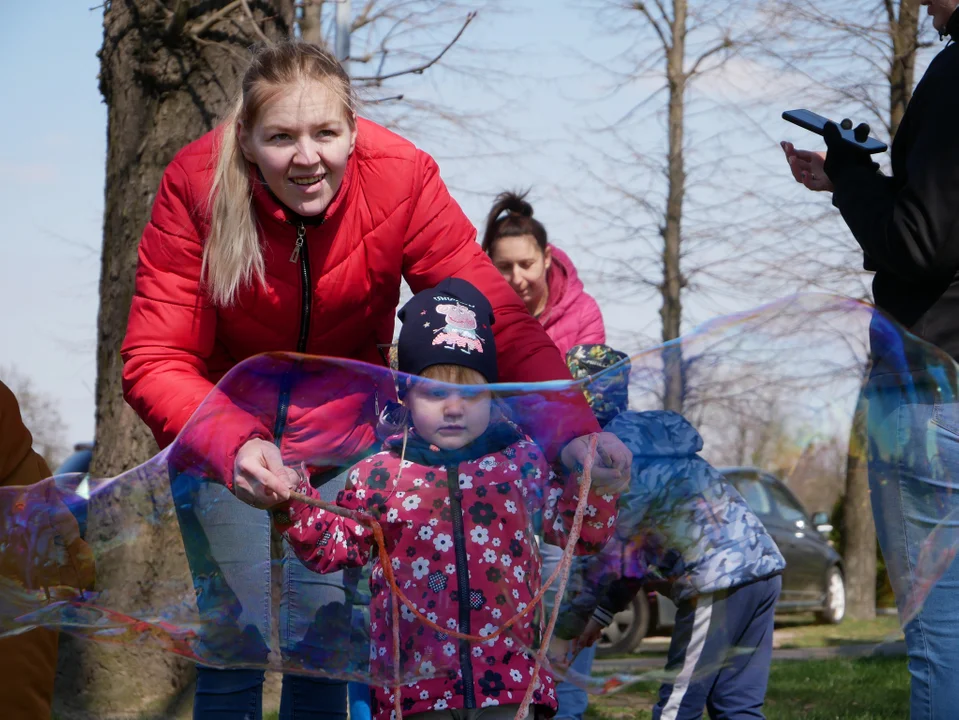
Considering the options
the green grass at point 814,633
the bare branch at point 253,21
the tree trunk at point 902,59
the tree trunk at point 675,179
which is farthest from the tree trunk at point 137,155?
the tree trunk at point 675,179

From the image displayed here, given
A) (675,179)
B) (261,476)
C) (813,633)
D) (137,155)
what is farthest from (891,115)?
(261,476)

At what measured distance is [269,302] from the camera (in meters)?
2.86

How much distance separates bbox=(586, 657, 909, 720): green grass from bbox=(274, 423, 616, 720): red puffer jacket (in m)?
2.22

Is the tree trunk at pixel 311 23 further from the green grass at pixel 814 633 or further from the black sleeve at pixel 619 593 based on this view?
the black sleeve at pixel 619 593

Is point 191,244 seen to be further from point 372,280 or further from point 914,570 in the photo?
point 914,570

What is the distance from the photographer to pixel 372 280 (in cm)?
296

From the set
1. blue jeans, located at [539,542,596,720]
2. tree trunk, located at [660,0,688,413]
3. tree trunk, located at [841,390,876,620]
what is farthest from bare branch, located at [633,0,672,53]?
blue jeans, located at [539,542,596,720]

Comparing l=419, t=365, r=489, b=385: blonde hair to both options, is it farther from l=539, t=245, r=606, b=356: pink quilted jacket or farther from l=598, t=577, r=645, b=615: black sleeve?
l=539, t=245, r=606, b=356: pink quilted jacket

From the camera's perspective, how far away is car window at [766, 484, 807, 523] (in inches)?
112

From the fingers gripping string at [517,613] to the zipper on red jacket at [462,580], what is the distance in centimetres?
3

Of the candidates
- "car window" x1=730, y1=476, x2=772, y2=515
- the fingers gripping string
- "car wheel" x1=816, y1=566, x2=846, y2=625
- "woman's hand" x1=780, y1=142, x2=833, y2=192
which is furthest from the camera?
"car wheel" x1=816, y1=566, x2=846, y2=625

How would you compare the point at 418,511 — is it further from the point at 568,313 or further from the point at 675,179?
the point at 675,179

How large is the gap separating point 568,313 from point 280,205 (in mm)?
2400

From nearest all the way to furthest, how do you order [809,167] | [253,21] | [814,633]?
[809,167]
[253,21]
[814,633]
